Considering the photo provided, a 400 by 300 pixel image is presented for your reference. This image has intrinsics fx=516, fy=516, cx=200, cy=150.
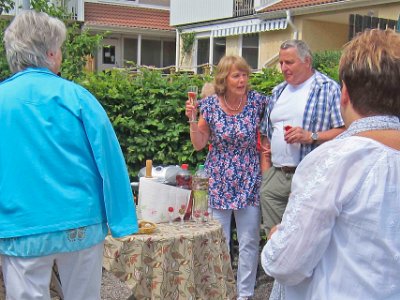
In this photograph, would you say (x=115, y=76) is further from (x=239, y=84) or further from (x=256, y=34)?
(x=256, y=34)

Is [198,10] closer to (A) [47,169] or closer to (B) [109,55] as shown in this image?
(B) [109,55]

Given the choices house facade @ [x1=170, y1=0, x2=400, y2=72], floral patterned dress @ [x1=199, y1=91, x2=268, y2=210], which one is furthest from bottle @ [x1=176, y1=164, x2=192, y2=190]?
house facade @ [x1=170, y1=0, x2=400, y2=72]

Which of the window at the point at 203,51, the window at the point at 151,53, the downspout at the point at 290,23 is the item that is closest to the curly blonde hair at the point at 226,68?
the downspout at the point at 290,23

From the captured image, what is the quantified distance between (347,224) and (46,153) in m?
1.17

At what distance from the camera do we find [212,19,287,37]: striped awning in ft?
51.3

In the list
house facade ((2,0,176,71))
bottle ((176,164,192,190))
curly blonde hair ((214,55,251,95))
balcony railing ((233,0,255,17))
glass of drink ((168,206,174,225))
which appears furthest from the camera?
house facade ((2,0,176,71))

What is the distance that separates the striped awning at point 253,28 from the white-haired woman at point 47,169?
1410cm

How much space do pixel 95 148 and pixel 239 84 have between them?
5.47 ft

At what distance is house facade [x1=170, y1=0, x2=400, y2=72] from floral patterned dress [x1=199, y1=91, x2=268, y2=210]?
32.5 ft

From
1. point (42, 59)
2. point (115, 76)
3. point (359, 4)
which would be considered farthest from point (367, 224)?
point (359, 4)

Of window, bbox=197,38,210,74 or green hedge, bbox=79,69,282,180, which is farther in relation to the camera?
window, bbox=197,38,210,74

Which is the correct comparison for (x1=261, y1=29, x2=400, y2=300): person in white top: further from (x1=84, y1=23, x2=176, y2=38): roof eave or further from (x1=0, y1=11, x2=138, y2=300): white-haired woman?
(x1=84, y1=23, x2=176, y2=38): roof eave

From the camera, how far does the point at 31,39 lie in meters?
2.04

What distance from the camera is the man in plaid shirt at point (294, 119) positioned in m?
3.23
